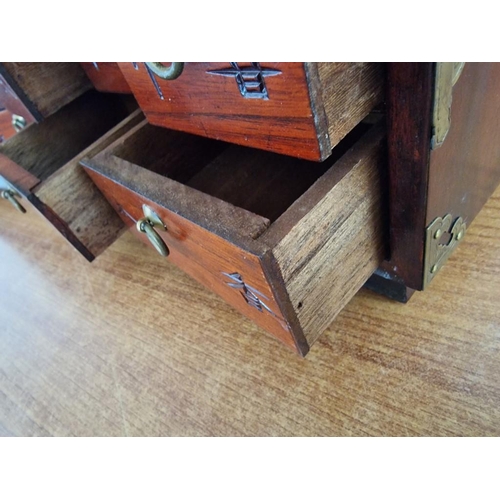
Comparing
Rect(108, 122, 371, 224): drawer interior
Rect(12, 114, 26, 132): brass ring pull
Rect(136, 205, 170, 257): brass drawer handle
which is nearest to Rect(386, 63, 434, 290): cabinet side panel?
Rect(108, 122, 371, 224): drawer interior

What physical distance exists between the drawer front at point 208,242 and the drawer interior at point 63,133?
0.23m

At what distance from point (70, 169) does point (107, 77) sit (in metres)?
0.15

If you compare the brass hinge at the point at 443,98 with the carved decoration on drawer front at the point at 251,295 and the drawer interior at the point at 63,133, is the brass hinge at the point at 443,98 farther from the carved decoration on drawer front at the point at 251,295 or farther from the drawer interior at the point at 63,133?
the drawer interior at the point at 63,133

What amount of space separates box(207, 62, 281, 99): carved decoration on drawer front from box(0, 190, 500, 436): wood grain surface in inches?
12.5

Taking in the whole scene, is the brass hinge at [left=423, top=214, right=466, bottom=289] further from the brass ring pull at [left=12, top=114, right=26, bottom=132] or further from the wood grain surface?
the brass ring pull at [left=12, top=114, right=26, bottom=132]

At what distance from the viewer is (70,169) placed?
55cm

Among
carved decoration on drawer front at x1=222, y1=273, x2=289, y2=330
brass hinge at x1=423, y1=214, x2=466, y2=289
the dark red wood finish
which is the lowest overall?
brass hinge at x1=423, y1=214, x2=466, y2=289

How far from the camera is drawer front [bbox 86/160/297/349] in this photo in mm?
342

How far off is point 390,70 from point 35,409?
24.1 inches

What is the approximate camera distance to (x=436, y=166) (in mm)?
348

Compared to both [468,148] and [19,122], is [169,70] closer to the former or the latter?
[468,148]

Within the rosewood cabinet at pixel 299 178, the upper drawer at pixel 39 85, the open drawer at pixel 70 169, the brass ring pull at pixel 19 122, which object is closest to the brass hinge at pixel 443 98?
the rosewood cabinet at pixel 299 178

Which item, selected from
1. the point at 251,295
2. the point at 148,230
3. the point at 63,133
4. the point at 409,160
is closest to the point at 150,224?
the point at 148,230

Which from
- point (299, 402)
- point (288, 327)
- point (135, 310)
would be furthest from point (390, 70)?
point (135, 310)
